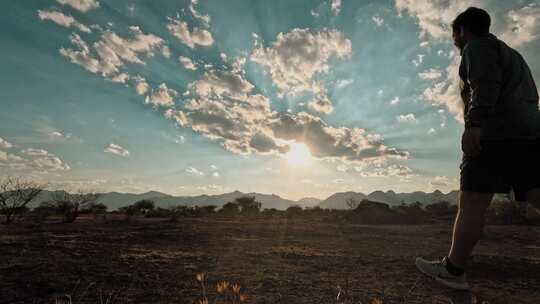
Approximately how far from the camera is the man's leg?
226 cm

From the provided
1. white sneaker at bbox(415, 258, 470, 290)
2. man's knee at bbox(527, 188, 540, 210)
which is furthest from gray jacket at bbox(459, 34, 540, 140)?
white sneaker at bbox(415, 258, 470, 290)

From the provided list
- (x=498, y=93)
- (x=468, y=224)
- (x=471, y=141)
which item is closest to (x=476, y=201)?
(x=468, y=224)

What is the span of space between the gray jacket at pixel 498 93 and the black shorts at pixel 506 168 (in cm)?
6

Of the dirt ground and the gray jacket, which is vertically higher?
the gray jacket

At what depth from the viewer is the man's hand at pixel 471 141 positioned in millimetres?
2170

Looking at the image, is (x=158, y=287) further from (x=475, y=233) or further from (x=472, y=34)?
(x=472, y=34)

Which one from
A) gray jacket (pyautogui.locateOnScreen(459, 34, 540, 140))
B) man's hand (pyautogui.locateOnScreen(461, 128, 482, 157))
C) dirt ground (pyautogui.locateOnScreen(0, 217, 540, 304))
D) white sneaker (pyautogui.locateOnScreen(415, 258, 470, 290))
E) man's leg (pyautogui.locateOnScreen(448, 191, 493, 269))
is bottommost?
dirt ground (pyautogui.locateOnScreen(0, 217, 540, 304))

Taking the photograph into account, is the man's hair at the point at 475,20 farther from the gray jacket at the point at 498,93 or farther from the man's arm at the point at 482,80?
the man's arm at the point at 482,80

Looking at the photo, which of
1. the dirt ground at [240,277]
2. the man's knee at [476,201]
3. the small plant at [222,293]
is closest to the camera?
the small plant at [222,293]

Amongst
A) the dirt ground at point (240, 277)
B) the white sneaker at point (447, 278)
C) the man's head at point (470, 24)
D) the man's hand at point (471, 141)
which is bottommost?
the dirt ground at point (240, 277)

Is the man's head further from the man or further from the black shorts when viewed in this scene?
the black shorts

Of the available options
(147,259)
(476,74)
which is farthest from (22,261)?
(476,74)

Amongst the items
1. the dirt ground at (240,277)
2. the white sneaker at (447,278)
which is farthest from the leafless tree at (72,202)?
the white sneaker at (447,278)

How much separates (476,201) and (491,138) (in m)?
0.46
